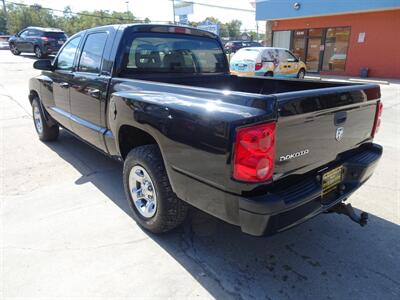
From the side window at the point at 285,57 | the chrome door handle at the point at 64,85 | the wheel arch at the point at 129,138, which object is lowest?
the wheel arch at the point at 129,138

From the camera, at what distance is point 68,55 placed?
4.58 metres

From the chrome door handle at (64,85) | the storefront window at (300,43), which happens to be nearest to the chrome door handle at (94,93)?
the chrome door handle at (64,85)

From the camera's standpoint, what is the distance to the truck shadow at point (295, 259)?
7.85 feet

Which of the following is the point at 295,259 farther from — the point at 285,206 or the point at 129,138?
the point at 129,138

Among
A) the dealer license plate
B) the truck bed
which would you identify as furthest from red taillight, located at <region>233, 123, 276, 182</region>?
the truck bed

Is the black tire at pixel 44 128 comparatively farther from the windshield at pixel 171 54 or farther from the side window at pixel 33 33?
the side window at pixel 33 33

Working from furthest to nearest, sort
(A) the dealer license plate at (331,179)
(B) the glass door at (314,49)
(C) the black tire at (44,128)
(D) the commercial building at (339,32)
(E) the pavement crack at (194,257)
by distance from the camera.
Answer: (B) the glass door at (314,49)
(D) the commercial building at (339,32)
(C) the black tire at (44,128)
(A) the dealer license plate at (331,179)
(E) the pavement crack at (194,257)

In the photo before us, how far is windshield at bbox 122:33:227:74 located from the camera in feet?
11.6

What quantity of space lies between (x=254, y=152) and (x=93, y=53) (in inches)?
108

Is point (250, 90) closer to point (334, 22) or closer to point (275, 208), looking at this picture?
point (275, 208)

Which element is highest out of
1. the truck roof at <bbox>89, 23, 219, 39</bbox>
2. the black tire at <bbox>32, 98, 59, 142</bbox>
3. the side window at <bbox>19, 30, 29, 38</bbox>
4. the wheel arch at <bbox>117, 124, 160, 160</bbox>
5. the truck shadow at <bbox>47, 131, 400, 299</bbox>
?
the side window at <bbox>19, 30, 29, 38</bbox>

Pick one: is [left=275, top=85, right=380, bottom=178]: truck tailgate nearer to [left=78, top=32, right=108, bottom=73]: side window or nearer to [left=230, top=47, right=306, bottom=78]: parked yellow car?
[left=78, top=32, right=108, bottom=73]: side window

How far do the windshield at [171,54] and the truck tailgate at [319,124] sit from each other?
204cm

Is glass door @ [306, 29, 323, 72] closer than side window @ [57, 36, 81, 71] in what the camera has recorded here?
No
